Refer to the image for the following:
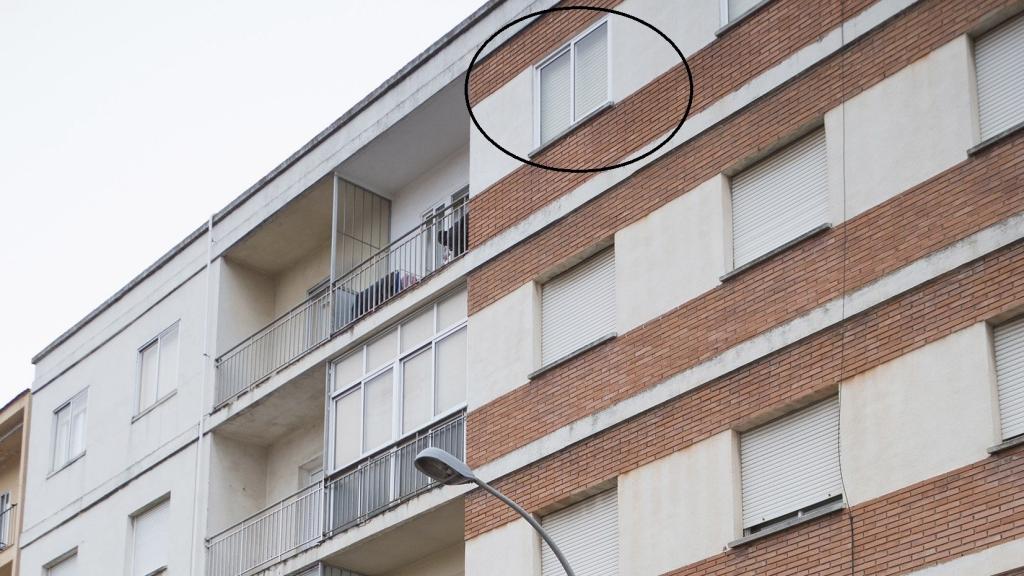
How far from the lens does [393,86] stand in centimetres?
2814

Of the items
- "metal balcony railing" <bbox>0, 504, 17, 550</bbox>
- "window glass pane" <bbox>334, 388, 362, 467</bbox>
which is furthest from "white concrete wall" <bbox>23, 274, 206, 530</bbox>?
"window glass pane" <bbox>334, 388, 362, 467</bbox>

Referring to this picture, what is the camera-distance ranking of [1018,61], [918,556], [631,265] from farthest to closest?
1. [631,265]
2. [1018,61]
3. [918,556]

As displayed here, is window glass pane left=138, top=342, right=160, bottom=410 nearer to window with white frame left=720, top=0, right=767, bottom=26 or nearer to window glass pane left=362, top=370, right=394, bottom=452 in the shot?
window glass pane left=362, top=370, right=394, bottom=452

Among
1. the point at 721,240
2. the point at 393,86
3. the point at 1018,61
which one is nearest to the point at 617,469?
the point at 721,240


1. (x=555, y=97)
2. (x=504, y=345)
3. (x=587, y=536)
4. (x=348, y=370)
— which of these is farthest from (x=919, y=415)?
(x=348, y=370)

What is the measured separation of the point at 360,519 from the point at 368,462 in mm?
903

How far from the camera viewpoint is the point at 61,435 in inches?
1401

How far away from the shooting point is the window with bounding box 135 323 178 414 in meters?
32.3

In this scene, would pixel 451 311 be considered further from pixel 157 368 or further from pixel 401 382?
pixel 157 368

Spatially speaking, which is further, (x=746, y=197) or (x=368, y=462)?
(x=368, y=462)

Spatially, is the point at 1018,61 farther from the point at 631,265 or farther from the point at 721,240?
the point at 631,265

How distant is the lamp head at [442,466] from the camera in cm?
1814

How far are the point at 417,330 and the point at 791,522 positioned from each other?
28.7 feet

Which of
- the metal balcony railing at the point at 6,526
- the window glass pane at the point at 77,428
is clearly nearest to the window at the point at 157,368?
the window glass pane at the point at 77,428
